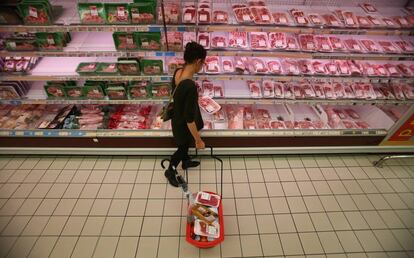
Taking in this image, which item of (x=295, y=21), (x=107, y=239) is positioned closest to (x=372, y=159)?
(x=295, y=21)

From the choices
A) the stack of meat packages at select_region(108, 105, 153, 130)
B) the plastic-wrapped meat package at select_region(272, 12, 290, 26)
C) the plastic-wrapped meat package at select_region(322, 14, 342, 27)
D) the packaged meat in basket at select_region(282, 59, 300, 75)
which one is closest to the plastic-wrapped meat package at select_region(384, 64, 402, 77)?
the plastic-wrapped meat package at select_region(322, 14, 342, 27)

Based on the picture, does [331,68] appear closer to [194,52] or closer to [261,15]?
[261,15]

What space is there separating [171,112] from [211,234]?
126 centimetres

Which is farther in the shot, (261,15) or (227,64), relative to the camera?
(227,64)

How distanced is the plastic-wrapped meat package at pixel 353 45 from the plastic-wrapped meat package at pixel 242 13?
1.25m

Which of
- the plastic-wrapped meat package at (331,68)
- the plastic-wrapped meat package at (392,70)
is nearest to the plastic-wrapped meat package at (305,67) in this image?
the plastic-wrapped meat package at (331,68)

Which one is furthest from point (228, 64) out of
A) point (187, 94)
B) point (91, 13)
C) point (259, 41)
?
point (91, 13)

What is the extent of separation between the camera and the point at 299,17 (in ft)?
9.27

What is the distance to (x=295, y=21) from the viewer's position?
2.80 meters

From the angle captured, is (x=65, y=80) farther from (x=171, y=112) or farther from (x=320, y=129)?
(x=320, y=129)

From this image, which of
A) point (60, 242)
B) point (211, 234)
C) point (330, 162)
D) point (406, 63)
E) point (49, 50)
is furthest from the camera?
point (330, 162)

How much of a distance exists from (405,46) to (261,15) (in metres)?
1.82

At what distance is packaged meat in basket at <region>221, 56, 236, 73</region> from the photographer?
3.11m

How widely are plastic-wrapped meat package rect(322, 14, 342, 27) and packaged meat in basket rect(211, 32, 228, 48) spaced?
1.12 meters
